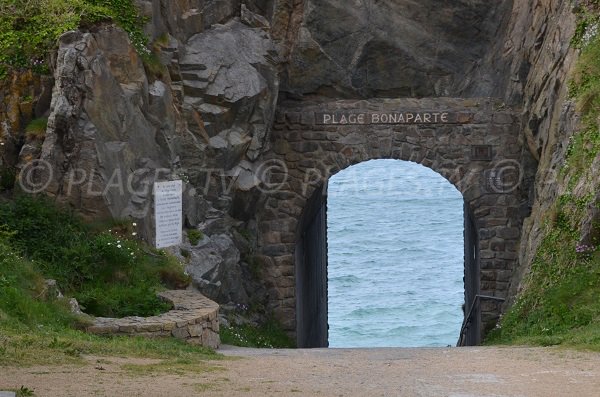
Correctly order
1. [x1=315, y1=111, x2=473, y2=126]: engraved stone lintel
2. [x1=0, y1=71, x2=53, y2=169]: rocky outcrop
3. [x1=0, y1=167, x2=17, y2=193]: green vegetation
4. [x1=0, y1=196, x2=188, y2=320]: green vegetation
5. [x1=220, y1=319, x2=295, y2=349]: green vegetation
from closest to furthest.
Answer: [x1=0, y1=196, x2=188, y2=320]: green vegetation
[x1=0, y1=167, x2=17, y2=193]: green vegetation
[x1=0, y1=71, x2=53, y2=169]: rocky outcrop
[x1=220, y1=319, x2=295, y2=349]: green vegetation
[x1=315, y1=111, x2=473, y2=126]: engraved stone lintel

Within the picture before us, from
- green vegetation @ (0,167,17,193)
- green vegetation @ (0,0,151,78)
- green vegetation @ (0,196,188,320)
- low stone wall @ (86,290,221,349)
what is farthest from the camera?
green vegetation @ (0,0,151,78)

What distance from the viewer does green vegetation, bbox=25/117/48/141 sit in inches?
520

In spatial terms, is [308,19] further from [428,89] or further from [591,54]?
[591,54]

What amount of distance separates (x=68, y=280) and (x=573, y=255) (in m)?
6.22

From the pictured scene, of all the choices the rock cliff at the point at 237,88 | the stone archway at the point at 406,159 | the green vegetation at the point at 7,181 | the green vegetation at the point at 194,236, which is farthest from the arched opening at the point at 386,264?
the green vegetation at the point at 7,181

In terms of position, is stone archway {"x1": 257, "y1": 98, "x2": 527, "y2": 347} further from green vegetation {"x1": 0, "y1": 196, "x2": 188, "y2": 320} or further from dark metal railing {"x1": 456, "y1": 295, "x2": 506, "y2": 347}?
green vegetation {"x1": 0, "y1": 196, "x2": 188, "y2": 320}

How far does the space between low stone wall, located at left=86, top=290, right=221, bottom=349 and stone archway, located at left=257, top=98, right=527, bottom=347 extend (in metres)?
5.57

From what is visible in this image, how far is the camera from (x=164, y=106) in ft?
49.8

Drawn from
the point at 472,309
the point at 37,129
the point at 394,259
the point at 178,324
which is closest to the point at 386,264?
the point at 394,259

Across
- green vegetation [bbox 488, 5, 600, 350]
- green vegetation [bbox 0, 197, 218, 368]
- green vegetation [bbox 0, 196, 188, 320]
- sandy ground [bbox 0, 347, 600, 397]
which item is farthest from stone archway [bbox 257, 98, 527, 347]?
sandy ground [bbox 0, 347, 600, 397]

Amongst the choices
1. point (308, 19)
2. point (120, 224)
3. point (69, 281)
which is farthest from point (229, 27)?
point (69, 281)

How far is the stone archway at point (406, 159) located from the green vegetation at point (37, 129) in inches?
204

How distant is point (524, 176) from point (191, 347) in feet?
28.2

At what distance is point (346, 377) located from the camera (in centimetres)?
838
